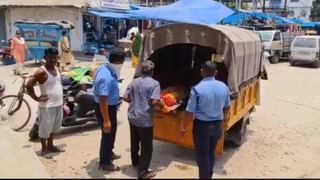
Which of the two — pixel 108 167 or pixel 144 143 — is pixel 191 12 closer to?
pixel 108 167

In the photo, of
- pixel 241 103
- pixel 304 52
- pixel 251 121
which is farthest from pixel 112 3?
pixel 241 103

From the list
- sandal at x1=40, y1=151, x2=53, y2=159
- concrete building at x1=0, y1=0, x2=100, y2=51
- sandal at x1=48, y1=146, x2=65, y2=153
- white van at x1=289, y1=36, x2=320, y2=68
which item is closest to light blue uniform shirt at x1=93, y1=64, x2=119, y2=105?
sandal at x1=40, y1=151, x2=53, y2=159

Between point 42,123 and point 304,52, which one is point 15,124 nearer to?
point 42,123

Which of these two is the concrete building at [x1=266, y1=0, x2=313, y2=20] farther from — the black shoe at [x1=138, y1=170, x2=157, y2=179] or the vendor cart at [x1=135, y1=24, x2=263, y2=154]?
the black shoe at [x1=138, y1=170, x2=157, y2=179]

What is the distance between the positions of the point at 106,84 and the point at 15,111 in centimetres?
373

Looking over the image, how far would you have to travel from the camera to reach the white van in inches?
916

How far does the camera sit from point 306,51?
23406 mm

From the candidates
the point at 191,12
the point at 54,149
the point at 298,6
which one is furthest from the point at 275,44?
the point at 298,6

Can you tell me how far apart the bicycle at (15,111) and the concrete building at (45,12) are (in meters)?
16.0

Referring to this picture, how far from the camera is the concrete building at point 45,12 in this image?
962 inches

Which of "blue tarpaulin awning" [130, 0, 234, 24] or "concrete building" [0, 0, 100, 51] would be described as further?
"concrete building" [0, 0, 100, 51]

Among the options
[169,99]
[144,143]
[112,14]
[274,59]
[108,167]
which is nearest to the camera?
[144,143]

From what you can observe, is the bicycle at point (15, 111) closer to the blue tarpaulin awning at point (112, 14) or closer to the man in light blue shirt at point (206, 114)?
the man in light blue shirt at point (206, 114)

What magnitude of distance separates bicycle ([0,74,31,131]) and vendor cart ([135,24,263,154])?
108 inches
